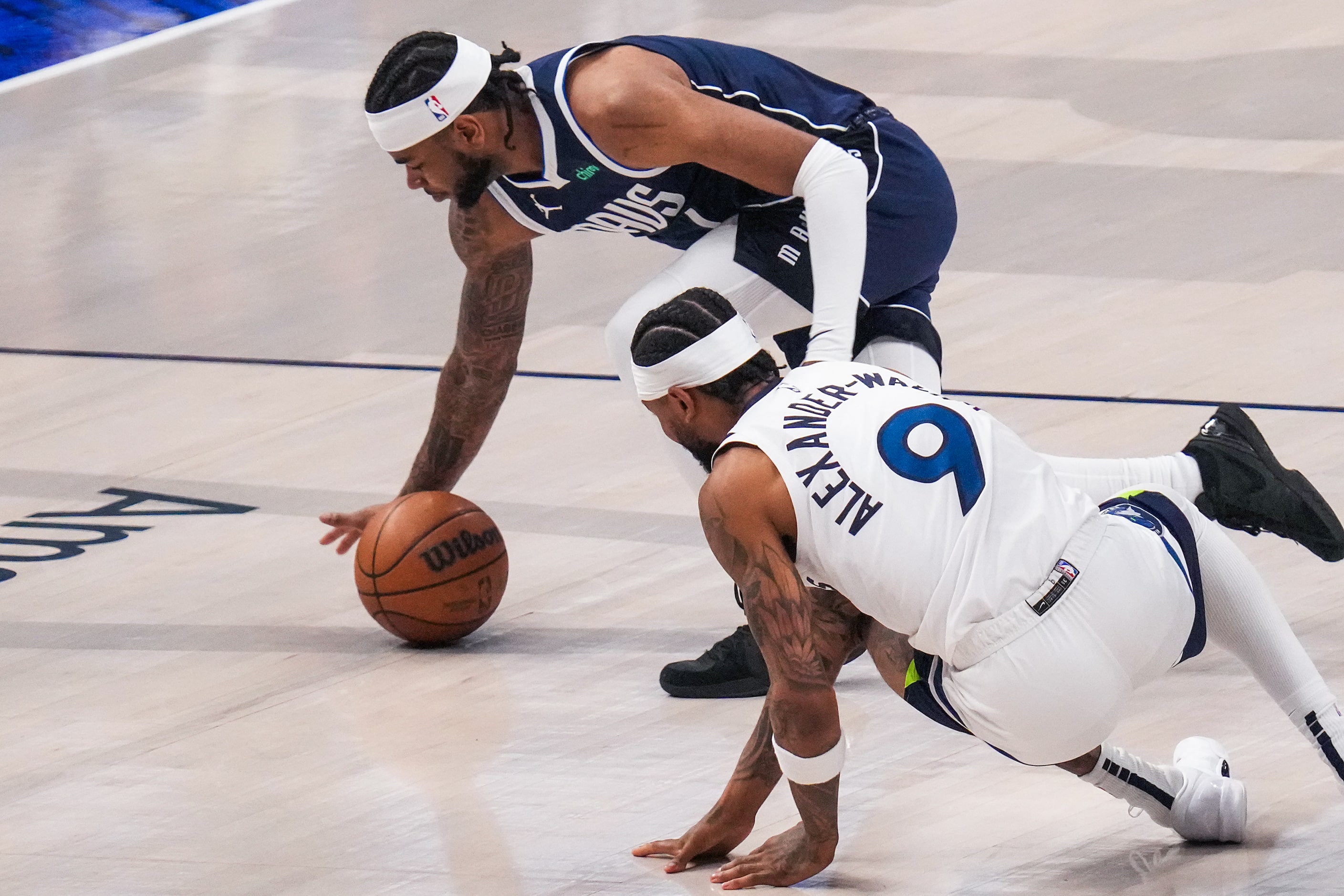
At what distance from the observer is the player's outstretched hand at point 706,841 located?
11.5 ft

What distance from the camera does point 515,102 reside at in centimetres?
414

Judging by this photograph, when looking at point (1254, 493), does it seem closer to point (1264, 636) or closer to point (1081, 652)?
point (1264, 636)

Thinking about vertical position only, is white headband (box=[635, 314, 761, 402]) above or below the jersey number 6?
above

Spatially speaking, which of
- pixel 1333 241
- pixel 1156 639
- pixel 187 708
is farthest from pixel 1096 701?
pixel 1333 241

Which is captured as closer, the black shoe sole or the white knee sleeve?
the white knee sleeve

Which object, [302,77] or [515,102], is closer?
[515,102]

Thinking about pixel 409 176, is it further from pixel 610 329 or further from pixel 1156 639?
pixel 1156 639

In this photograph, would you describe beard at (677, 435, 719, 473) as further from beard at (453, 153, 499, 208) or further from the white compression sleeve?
beard at (453, 153, 499, 208)

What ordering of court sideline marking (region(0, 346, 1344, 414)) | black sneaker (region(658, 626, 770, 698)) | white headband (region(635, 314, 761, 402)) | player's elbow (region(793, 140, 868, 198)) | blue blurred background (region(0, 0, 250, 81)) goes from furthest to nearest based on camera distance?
blue blurred background (region(0, 0, 250, 81))
court sideline marking (region(0, 346, 1344, 414))
black sneaker (region(658, 626, 770, 698))
player's elbow (region(793, 140, 868, 198))
white headband (region(635, 314, 761, 402))

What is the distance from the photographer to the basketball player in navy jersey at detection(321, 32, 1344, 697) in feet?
12.9

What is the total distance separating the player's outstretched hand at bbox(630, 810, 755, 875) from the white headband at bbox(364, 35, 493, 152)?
1417 millimetres

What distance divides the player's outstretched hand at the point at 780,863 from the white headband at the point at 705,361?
736 mm

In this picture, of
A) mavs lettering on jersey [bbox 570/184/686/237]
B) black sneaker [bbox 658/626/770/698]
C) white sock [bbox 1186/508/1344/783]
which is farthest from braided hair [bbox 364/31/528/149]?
white sock [bbox 1186/508/1344/783]

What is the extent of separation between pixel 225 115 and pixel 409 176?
19.2 feet
